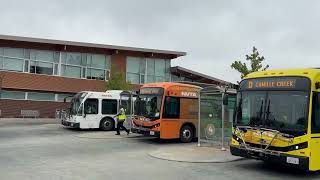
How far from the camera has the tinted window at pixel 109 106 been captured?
2745 cm

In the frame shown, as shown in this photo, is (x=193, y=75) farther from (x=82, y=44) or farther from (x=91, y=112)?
(x=91, y=112)

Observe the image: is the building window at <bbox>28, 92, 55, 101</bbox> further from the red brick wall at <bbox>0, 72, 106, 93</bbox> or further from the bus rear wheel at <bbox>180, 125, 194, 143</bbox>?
the bus rear wheel at <bbox>180, 125, 194, 143</bbox>

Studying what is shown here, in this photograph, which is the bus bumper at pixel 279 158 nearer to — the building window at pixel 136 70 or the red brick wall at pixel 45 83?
the red brick wall at pixel 45 83

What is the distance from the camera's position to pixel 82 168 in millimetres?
12078

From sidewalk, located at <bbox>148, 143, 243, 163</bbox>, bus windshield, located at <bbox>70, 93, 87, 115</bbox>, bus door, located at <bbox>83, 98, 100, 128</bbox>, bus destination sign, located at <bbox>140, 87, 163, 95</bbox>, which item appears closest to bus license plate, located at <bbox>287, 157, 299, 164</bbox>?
sidewalk, located at <bbox>148, 143, 243, 163</bbox>

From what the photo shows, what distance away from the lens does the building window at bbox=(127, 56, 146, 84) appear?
4400 centimetres

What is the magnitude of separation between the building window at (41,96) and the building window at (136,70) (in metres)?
8.07

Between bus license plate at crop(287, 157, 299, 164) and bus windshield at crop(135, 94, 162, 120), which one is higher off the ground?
bus windshield at crop(135, 94, 162, 120)

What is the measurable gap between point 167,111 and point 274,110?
27.1 feet

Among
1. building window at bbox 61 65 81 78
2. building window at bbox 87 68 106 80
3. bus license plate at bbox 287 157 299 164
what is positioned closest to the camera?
bus license plate at bbox 287 157 299 164

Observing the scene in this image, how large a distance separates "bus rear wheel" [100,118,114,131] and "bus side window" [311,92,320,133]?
17.8m

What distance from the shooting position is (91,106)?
88.5ft

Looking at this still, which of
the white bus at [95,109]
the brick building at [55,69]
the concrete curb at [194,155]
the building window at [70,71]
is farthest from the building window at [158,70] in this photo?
the concrete curb at [194,155]

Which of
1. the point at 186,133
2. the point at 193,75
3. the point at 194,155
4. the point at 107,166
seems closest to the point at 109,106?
the point at 186,133
